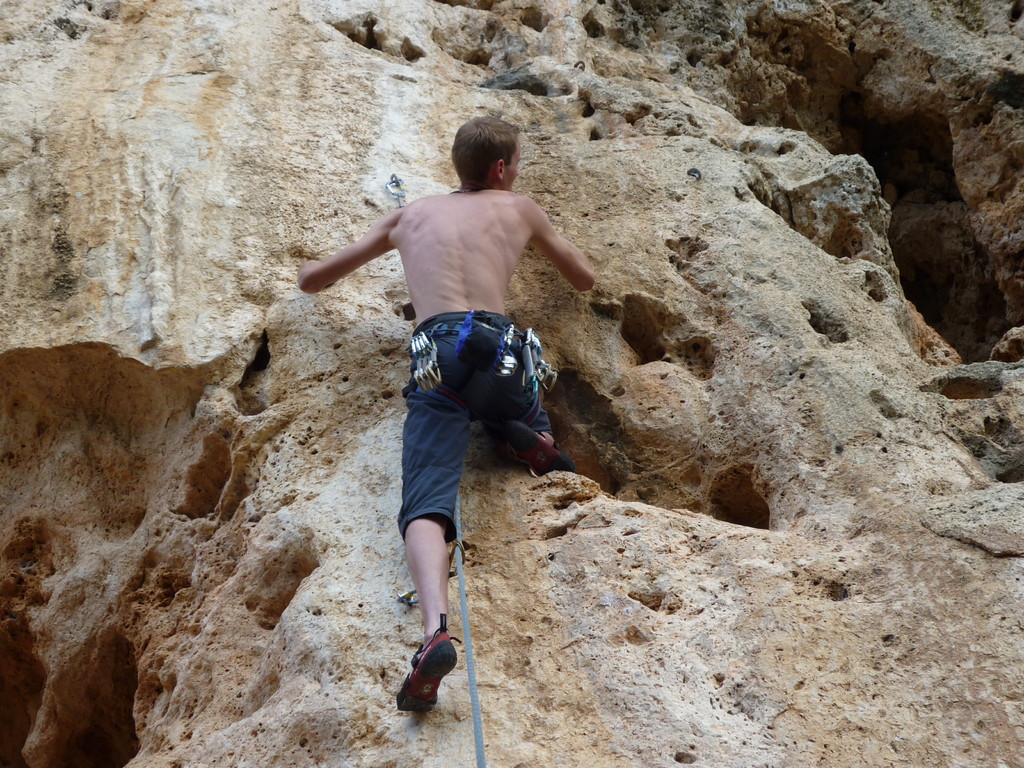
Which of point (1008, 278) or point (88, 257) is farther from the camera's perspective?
point (1008, 278)

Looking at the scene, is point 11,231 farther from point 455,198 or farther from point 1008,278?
point 1008,278

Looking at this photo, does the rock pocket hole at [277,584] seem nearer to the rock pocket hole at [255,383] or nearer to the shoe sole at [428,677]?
the rock pocket hole at [255,383]

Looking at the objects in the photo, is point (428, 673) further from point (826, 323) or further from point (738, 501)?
point (826, 323)

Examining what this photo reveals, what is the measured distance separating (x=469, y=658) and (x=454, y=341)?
1.09m

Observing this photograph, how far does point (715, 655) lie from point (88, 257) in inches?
113

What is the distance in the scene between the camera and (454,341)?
361cm

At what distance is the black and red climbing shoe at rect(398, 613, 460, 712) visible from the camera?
286cm

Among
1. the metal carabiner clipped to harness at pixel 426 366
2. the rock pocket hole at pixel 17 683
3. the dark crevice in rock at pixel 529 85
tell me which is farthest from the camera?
the dark crevice in rock at pixel 529 85

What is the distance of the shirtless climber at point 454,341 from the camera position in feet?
10.4

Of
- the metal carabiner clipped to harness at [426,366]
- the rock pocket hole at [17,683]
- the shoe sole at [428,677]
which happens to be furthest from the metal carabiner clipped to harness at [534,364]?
the rock pocket hole at [17,683]

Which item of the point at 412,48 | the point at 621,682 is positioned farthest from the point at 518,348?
the point at 412,48

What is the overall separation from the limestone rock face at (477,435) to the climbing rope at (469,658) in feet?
0.39

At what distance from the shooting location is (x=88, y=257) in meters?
4.40

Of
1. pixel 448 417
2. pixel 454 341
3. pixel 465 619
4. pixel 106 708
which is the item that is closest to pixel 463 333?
pixel 454 341
